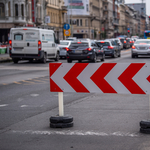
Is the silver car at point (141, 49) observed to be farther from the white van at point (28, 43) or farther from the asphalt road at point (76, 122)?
the asphalt road at point (76, 122)

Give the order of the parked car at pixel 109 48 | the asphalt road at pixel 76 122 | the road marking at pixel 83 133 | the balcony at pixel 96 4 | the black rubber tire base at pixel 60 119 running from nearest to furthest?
the asphalt road at pixel 76 122, the road marking at pixel 83 133, the black rubber tire base at pixel 60 119, the parked car at pixel 109 48, the balcony at pixel 96 4

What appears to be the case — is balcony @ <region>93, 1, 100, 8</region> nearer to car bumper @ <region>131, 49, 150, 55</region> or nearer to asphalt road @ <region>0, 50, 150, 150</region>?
car bumper @ <region>131, 49, 150, 55</region>

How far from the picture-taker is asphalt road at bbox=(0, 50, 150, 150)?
556 cm

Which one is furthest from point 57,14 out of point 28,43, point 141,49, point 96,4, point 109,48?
point 28,43

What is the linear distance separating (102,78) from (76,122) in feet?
3.29

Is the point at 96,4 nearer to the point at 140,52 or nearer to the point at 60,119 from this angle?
the point at 140,52

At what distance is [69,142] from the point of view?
5641 millimetres

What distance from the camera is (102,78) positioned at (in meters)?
6.57

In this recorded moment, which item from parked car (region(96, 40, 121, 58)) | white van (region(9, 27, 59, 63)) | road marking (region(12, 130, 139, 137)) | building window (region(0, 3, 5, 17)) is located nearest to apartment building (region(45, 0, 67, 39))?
building window (region(0, 3, 5, 17))

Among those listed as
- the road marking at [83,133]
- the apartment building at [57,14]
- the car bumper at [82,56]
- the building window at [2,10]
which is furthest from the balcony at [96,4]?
the road marking at [83,133]

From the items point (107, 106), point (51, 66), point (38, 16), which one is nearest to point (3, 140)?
point (51, 66)

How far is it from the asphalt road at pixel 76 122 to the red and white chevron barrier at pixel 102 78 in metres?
0.63

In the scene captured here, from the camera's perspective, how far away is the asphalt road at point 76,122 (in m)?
5.56

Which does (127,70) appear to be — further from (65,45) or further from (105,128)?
(65,45)
